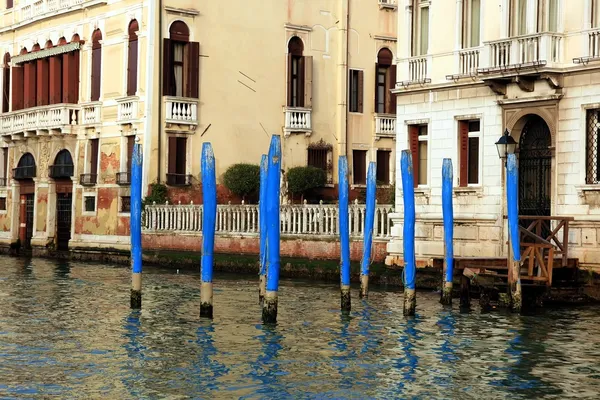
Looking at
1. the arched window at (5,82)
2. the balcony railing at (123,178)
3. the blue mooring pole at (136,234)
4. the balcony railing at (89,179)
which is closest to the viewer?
the blue mooring pole at (136,234)

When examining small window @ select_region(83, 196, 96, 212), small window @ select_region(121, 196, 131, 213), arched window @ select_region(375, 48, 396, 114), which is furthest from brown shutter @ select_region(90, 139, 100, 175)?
arched window @ select_region(375, 48, 396, 114)

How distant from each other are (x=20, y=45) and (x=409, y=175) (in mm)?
22131

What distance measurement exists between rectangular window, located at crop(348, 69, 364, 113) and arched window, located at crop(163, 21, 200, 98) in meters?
4.96

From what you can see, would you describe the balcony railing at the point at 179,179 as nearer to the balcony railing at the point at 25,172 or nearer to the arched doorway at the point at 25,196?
the balcony railing at the point at 25,172

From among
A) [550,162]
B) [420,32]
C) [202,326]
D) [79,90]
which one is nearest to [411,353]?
[202,326]

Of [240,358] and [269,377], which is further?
[240,358]

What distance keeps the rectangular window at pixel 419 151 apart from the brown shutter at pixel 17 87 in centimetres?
1715

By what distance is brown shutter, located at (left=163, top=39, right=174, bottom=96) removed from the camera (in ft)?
104

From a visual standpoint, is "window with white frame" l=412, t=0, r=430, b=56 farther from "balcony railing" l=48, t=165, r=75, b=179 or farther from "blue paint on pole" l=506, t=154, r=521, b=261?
"balcony railing" l=48, t=165, r=75, b=179

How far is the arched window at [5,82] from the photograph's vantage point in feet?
127

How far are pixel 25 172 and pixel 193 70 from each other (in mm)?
7434

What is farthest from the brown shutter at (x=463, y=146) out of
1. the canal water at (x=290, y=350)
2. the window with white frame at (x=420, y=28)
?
the canal water at (x=290, y=350)

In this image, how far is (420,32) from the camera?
24141 millimetres

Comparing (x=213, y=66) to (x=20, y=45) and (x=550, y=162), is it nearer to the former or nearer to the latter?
(x=20, y=45)
